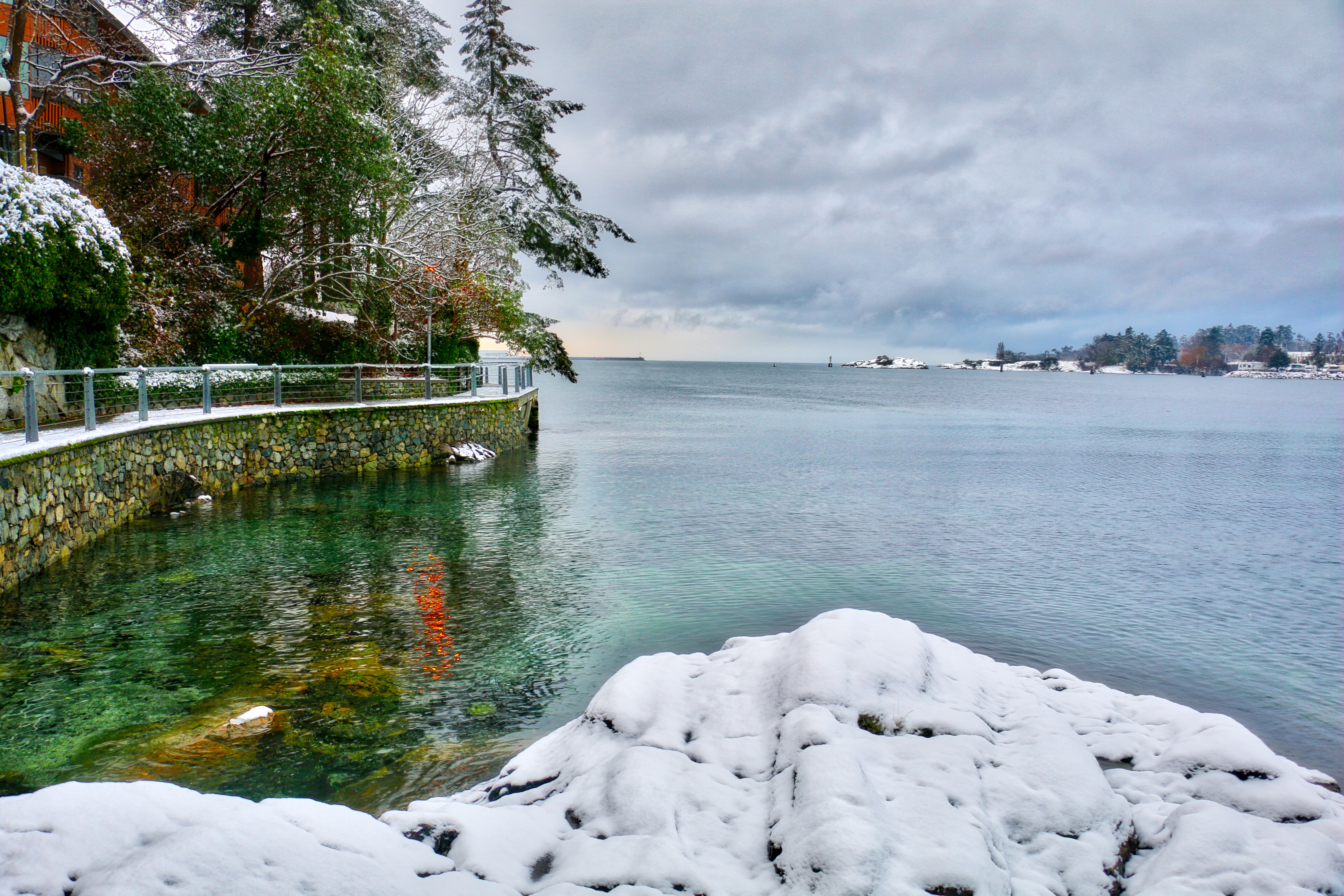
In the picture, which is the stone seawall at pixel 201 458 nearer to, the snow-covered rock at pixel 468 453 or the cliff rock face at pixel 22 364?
the snow-covered rock at pixel 468 453

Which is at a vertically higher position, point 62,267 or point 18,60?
point 18,60

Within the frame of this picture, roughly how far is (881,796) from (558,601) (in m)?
6.54

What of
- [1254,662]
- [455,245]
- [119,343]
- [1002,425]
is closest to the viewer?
[1254,662]

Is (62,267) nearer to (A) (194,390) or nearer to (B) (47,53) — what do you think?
(A) (194,390)

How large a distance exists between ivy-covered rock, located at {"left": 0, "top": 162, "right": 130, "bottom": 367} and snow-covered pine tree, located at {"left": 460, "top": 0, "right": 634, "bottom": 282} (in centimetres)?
2288

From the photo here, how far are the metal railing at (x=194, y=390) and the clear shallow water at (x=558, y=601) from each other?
2117mm

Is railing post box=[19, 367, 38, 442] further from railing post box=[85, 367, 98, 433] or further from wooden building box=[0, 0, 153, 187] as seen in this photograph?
wooden building box=[0, 0, 153, 187]

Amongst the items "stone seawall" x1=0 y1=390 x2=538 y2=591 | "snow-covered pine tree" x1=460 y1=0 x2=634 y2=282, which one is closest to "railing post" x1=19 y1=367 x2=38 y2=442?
"stone seawall" x1=0 y1=390 x2=538 y2=591

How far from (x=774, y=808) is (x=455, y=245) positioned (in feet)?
85.4

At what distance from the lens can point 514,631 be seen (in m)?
9.02

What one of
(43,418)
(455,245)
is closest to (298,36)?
(455,245)

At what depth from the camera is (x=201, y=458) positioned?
15836mm

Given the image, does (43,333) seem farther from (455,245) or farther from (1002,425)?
(1002,425)

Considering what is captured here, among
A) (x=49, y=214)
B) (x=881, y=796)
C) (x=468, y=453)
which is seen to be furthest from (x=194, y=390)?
(x=881, y=796)
